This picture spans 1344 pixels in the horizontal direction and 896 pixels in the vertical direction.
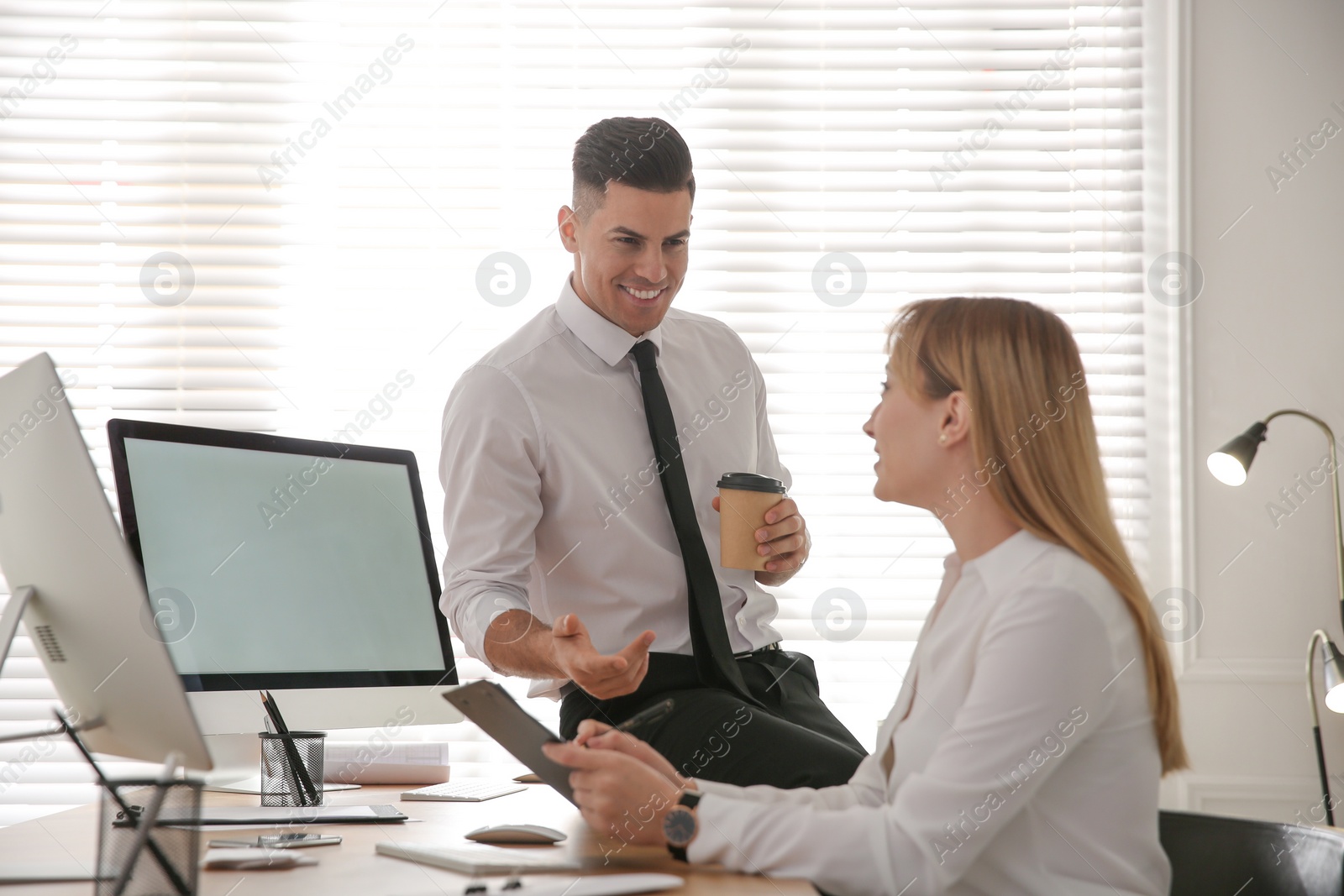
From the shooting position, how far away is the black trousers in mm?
1490

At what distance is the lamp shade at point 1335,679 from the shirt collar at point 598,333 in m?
1.68

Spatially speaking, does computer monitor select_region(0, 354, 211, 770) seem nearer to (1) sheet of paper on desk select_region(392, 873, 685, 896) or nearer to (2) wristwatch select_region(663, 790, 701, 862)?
(1) sheet of paper on desk select_region(392, 873, 685, 896)

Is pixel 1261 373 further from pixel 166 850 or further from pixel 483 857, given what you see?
pixel 166 850

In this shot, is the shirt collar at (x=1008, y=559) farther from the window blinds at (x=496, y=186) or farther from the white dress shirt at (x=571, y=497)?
the window blinds at (x=496, y=186)

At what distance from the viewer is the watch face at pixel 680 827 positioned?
3.49ft

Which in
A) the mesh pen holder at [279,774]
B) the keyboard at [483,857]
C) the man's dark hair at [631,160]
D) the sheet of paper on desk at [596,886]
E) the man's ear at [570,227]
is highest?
the man's dark hair at [631,160]

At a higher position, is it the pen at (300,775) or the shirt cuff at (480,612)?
the shirt cuff at (480,612)

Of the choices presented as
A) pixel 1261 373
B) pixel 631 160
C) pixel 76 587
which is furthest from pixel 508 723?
pixel 1261 373

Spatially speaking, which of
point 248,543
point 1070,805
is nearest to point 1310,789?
point 1070,805

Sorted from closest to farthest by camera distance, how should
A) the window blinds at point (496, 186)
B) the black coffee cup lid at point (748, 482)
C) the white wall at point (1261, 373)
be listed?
1. the black coffee cup lid at point (748, 482)
2. the white wall at point (1261, 373)
3. the window blinds at point (496, 186)

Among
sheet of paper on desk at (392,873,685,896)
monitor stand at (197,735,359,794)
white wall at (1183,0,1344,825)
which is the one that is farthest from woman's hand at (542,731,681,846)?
white wall at (1183,0,1344,825)

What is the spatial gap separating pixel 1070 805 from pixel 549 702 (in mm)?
1946

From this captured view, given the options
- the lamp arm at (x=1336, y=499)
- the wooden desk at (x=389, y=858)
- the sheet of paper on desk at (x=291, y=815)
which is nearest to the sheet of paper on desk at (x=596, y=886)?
the wooden desk at (x=389, y=858)

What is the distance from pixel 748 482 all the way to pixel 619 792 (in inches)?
26.1
